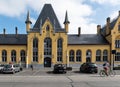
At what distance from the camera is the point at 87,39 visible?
67125mm

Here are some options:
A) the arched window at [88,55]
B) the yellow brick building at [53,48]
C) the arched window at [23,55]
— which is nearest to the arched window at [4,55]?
the yellow brick building at [53,48]

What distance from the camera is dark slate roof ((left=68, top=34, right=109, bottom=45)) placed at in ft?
215

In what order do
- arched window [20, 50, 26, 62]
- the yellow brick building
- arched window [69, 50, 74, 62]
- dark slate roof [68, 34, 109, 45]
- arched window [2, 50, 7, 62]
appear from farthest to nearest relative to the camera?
dark slate roof [68, 34, 109, 45] < arched window [69, 50, 74, 62] < arched window [20, 50, 26, 62] < arched window [2, 50, 7, 62] < the yellow brick building

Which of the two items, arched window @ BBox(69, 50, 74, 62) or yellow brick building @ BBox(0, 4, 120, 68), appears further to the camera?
arched window @ BBox(69, 50, 74, 62)

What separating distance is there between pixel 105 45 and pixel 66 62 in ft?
35.0

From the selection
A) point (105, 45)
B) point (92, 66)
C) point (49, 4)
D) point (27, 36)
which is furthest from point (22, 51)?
point (92, 66)

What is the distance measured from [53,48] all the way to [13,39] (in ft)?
35.8

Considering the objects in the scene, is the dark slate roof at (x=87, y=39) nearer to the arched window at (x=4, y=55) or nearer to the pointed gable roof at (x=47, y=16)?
the pointed gable roof at (x=47, y=16)

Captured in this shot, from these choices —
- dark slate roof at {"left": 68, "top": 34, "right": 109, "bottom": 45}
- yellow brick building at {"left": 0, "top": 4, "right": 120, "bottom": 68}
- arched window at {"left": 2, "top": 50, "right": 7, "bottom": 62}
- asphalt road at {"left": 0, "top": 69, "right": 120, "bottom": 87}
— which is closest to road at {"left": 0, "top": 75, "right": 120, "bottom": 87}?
asphalt road at {"left": 0, "top": 69, "right": 120, "bottom": 87}

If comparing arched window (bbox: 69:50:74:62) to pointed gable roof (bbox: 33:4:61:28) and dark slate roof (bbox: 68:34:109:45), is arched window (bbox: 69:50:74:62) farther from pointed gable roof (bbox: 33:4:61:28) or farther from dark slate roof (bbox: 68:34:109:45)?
pointed gable roof (bbox: 33:4:61:28)

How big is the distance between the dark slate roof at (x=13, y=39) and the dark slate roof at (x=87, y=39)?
11936 millimetres

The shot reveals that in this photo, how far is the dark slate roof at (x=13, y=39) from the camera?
6506cm

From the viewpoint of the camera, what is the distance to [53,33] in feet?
210

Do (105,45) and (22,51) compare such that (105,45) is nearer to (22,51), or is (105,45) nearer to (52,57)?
(52,57)
